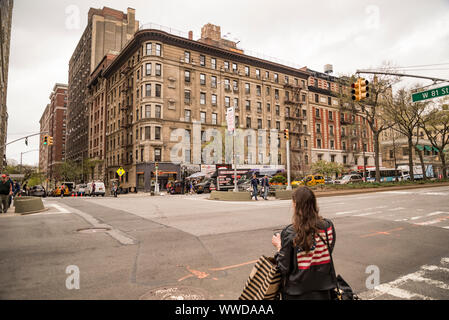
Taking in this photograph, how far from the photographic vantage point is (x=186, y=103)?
4350cm

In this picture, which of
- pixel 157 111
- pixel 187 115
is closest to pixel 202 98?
pixel 187 115

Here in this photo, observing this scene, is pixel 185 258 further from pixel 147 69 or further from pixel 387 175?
pixel 387 175

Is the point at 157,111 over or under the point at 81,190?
over

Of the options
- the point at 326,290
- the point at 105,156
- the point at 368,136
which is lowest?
the point at 326,290

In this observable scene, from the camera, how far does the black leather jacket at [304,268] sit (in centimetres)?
231

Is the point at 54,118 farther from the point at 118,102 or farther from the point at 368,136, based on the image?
the point at 368,136

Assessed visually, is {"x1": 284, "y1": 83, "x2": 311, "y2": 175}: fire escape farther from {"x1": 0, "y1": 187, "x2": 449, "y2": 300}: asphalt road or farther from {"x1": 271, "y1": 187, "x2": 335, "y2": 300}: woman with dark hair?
{"x1": 271, "y1": 187, "x2": 335, "y2": 300}: woman with dark hair

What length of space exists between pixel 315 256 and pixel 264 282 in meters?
0.51

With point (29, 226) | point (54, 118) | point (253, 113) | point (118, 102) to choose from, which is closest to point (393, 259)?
point (29, 226)

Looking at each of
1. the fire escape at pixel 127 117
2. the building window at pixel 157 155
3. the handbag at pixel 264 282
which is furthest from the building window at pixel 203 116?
the handbag at pixel 264 282

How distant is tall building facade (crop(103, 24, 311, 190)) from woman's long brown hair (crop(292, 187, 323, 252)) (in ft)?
114

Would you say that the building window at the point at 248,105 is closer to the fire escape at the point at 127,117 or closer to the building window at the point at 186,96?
the building window at the point at 186,96
